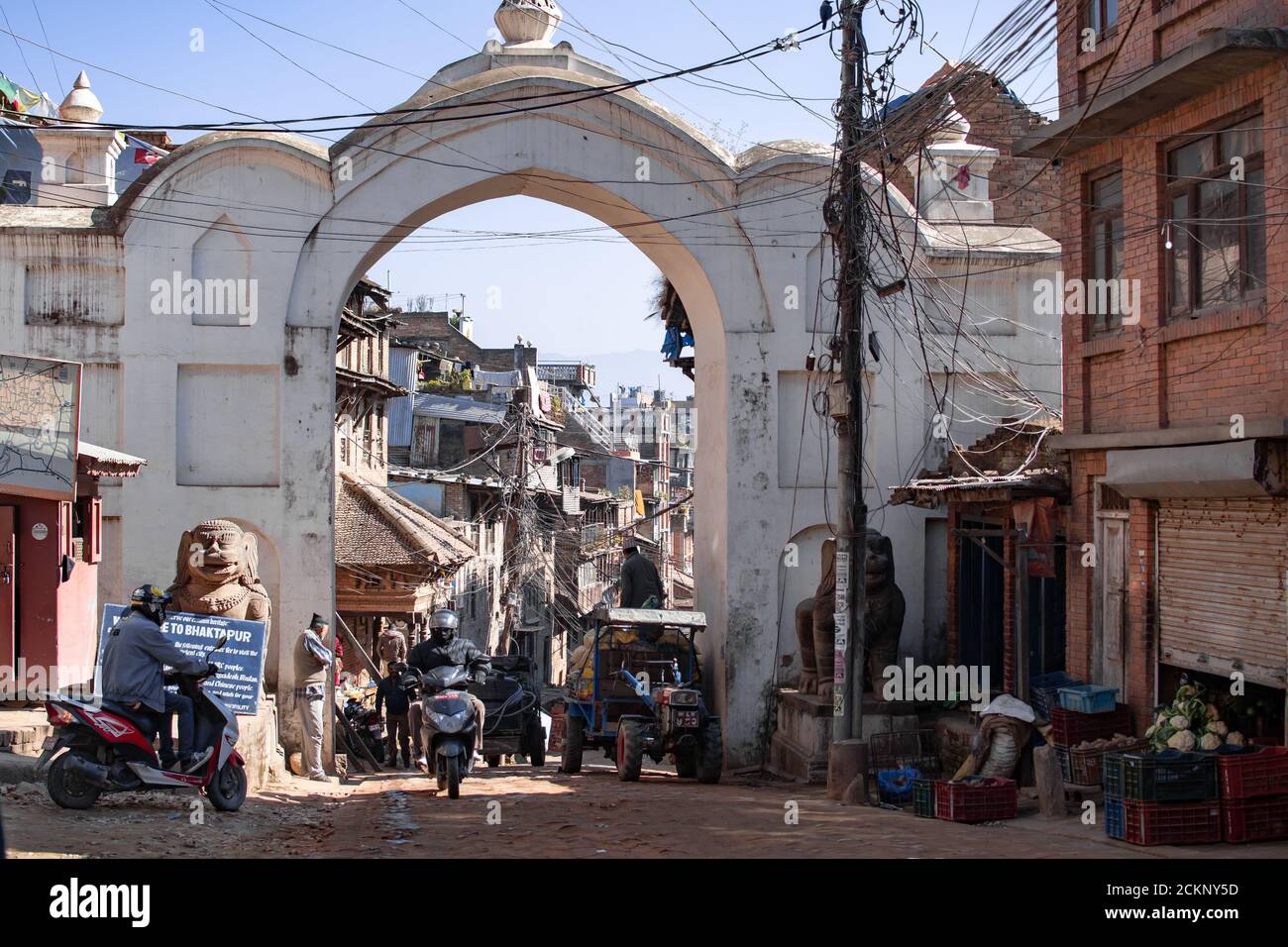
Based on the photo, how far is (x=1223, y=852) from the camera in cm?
841

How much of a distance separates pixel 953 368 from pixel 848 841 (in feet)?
30.7

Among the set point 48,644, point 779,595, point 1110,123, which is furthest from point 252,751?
point 1110,123

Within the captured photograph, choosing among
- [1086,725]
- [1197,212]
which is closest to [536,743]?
[1086,725]

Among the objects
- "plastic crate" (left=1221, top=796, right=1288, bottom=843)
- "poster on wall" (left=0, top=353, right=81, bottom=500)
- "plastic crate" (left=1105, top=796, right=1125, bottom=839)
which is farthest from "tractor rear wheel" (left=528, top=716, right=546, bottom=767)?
"plastic crate" (left=1221, top=796, right=1288, bottom=843)

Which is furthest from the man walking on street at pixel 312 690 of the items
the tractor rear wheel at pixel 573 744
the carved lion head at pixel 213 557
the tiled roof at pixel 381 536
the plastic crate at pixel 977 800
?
the tiled roof at pixel 381 536

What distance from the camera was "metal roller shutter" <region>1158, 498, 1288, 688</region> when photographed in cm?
963

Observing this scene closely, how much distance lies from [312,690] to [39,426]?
14.1 ft

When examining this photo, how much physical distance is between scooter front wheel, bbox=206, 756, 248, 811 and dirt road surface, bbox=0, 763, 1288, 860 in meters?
0.09

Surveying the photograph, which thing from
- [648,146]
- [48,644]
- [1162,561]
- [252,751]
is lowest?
[252,751]

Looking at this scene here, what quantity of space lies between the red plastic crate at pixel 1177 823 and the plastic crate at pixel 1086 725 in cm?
267

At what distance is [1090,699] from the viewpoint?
11.4 metres

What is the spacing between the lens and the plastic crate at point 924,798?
34.4 ft

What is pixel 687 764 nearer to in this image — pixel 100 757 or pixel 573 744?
pixel 573 744

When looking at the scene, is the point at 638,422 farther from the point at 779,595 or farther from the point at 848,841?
the point at 848,841
